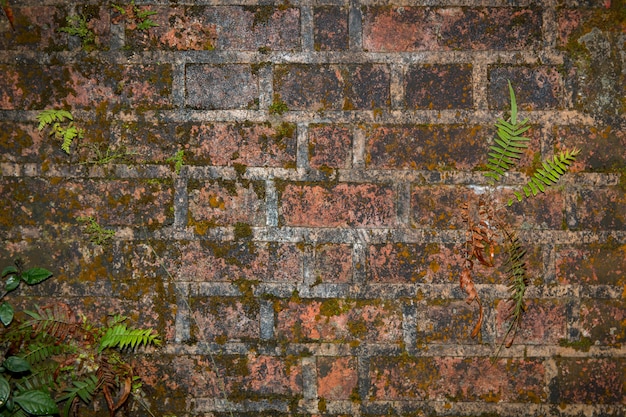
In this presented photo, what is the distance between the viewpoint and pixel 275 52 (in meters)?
2.60

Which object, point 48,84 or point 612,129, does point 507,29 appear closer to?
point 612,129

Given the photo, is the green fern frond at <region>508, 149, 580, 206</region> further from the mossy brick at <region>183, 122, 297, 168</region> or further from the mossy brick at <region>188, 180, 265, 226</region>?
the mossy brick at <region>188, 180, 265, 226</region>

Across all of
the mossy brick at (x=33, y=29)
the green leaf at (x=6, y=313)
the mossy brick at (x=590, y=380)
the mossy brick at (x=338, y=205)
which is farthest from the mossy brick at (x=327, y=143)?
the green leaf at (x=6, y=313)

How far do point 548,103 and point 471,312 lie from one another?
1.14m

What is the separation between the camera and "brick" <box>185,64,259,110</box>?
2.61m

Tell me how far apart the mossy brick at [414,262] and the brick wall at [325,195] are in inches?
0.4

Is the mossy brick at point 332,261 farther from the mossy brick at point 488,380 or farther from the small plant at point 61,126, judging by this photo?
the small plant at point 61,126

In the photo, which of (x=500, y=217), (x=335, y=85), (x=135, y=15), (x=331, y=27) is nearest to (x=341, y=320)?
(x=500, y=217)

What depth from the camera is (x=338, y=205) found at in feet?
8.59

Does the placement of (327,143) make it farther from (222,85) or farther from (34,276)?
(34,276)

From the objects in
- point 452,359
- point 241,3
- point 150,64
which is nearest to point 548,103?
point 452,359

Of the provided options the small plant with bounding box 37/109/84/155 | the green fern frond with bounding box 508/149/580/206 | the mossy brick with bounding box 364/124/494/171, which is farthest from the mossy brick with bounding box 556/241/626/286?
the small plant with bounding box 37/109/84/155

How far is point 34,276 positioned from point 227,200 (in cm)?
104

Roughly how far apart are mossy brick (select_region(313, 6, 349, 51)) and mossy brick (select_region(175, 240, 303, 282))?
41.5 inches
